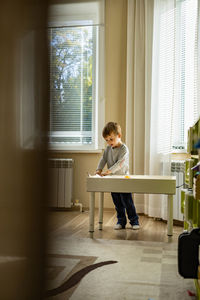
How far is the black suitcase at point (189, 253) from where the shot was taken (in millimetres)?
1379

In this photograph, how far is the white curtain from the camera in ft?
11.0

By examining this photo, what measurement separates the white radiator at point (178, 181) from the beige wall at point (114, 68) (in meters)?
0.74

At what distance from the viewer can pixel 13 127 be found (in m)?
0.23

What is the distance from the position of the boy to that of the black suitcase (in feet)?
5.13

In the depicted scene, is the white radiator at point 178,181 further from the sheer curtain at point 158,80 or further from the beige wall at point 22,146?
the beige wall at point 22,146

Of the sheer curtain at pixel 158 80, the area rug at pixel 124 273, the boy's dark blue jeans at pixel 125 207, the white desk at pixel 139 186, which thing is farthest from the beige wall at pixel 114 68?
the area rug at pixel 124 273

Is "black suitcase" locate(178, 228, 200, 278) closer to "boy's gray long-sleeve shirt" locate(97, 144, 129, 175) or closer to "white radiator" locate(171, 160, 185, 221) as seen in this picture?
"boy's gray long-sleeve shirt" locate(97, 144, 129, 175)

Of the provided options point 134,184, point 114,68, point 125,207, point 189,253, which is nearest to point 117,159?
point 125,207

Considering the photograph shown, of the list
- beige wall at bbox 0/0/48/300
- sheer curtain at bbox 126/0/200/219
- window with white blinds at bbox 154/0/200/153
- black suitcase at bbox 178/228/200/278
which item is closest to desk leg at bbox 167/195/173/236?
sheer curtain at bbox 126/0/200/219

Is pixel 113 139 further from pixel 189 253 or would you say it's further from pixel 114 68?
pixel 189 253

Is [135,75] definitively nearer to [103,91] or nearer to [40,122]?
[103,91]

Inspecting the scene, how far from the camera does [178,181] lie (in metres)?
3.36

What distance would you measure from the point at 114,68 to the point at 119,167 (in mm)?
1320

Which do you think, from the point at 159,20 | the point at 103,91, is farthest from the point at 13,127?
the point at 103,91
